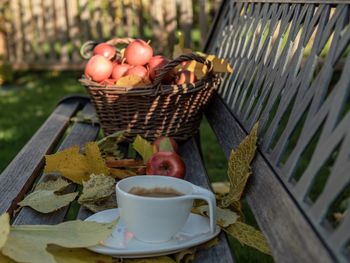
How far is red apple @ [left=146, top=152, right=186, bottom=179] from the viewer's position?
6.89 feet

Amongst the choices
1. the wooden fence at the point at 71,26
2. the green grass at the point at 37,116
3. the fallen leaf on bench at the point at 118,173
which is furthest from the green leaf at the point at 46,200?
the wooden fence at the point at 71,26

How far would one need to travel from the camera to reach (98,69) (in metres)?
2.50

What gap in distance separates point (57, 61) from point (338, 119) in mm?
7169

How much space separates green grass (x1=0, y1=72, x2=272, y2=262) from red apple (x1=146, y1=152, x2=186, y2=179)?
3.92 feet

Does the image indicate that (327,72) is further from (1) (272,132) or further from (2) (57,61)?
(2) (57,61)

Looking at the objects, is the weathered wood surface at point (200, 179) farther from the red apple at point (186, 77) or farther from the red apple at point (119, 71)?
the red apple at point (119, 71)

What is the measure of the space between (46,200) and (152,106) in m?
0.70

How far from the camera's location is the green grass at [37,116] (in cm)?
431

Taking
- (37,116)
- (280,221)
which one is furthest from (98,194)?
(37,116)

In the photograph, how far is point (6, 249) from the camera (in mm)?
1433

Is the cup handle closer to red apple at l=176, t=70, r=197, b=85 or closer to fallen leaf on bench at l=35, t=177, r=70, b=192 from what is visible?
fallen leaf on bench at l=35, t=177, r=70, b=192

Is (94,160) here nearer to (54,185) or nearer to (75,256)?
(54,185)

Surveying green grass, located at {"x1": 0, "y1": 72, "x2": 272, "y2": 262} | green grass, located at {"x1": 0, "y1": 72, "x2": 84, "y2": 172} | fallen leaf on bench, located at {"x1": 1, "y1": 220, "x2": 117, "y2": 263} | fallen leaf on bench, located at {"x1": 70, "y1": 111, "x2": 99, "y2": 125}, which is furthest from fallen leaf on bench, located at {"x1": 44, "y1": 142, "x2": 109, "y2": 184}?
green grass, located at {"x1": 0, "y1": 72, "x2": 84, "y2": 172}

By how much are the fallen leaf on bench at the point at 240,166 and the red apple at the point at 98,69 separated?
0.84m
